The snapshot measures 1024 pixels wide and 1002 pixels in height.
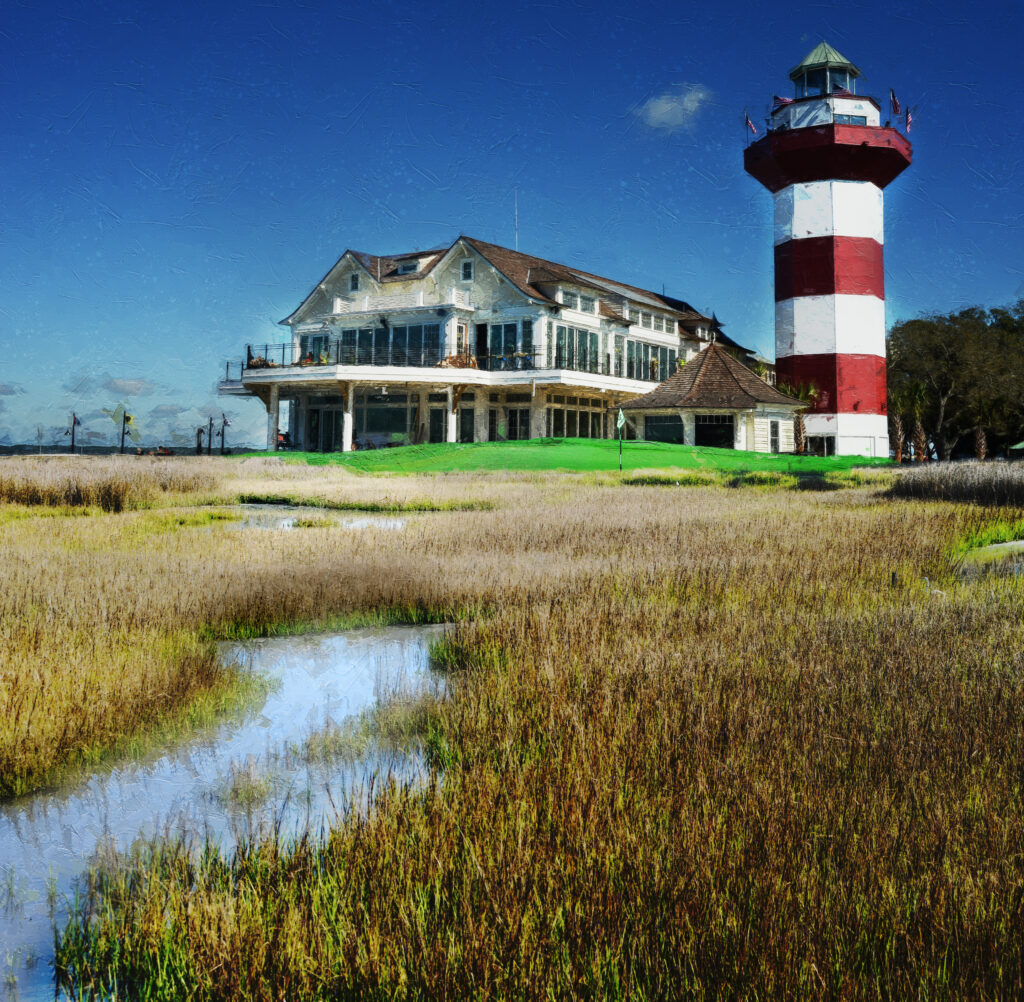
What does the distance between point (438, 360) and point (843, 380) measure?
16.9 m

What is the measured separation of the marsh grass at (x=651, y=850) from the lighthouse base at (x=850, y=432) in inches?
1333

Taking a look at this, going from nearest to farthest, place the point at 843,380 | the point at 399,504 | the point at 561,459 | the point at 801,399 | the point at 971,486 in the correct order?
1. the point at 399,504
2. the point at 971,486
3. the point at 561,459
4. the point at 843,380
5. the point at 801,399

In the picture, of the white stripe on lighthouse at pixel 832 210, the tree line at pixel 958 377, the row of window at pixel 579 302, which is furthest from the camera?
the tree line at pixel 958 377

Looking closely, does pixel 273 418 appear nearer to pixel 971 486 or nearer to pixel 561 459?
pixel 561 459

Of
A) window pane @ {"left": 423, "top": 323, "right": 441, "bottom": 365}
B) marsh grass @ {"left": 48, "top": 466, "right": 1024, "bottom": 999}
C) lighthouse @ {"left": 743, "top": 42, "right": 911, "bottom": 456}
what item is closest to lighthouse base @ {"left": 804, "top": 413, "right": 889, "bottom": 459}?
lighthouse @ {"left": 743, "top": 42, "right": 911, "bottom": 456}

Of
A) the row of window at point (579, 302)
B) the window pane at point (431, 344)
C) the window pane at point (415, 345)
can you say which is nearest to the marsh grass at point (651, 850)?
the window pane at point (431, 344)

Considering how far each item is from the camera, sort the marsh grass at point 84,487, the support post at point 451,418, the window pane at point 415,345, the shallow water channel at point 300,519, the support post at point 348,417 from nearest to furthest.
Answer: the shallow water channel at point 300,519 → the marsh grass at point 84,487 → the support post at point 348,417 → the support post at point 451,418 → the window pane at point 415,345

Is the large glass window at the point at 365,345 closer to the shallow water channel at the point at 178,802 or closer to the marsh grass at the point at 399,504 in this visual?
the marsh grass at the point at 399,504

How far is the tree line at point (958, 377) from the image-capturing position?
155 ft

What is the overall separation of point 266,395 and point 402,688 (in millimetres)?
38904

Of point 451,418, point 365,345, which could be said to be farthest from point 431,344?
point 451,418

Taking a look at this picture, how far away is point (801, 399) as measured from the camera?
3719cm

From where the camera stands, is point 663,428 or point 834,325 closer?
point 834,325

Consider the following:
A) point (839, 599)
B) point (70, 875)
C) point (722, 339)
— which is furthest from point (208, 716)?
point (722, 339)
